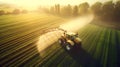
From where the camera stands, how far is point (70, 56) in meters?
13.7

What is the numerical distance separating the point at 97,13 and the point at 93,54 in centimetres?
3941

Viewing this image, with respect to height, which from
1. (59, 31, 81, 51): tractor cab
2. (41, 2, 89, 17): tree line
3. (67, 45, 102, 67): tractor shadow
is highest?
(41, 2, 89, 17): tree line

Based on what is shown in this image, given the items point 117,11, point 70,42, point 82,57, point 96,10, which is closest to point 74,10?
point 96,10

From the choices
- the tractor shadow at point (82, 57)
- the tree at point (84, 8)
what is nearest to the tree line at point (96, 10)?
the tree at point (84, 8)

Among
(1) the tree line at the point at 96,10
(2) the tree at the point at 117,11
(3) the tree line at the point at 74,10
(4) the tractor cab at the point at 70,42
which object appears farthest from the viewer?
(3) the tree line at the point at 74,10

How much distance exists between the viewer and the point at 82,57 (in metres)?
13.7

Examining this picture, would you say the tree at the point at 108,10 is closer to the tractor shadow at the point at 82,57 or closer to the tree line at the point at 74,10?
the tree line at the point at 74,10

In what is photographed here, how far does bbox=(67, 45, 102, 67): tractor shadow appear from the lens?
12559 millimetres

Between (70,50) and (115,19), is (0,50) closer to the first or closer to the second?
(70,50)

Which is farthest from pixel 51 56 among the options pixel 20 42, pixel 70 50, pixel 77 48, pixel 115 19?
pixel 115 19

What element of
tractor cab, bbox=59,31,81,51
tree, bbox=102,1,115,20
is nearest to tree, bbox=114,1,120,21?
tree, bbox=102,1,115,20

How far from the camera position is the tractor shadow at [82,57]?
1256 centimetres

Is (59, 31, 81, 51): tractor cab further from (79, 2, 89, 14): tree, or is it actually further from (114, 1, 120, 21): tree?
(79, 2, 89, 14): tree

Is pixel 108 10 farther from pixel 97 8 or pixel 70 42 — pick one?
pixel 70 42
